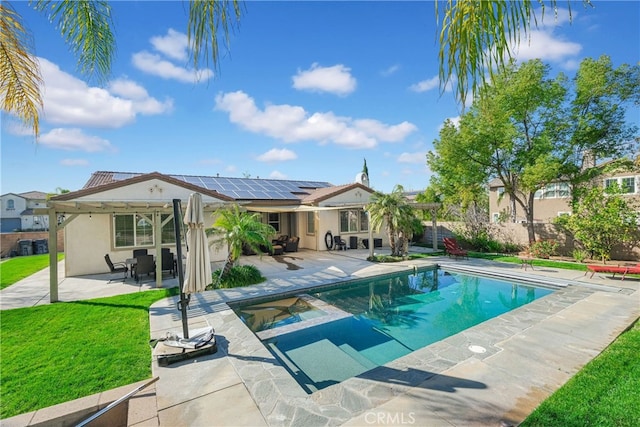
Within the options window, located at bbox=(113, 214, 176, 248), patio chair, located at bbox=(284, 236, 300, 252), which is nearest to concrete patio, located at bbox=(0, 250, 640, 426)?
window, located at bbox=(113, 214, 176, 248)

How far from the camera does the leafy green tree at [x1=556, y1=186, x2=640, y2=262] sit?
47.4 feet

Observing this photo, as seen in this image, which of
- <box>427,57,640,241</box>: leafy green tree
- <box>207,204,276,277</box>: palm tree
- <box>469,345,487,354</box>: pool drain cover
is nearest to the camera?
<box>469,345,487,354</box>: pool drain cover

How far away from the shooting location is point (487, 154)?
18.8 m

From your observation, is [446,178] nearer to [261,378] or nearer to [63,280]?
[261,378]

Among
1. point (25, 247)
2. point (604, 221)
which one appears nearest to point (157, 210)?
point (604, 221)

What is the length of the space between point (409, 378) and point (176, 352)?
4689 millimetres

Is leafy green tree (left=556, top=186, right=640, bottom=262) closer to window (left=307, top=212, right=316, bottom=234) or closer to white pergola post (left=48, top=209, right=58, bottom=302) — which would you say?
window (left=307, top=212, right=316, bottom=234)

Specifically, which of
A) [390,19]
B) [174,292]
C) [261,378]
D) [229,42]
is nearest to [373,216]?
[174,292]

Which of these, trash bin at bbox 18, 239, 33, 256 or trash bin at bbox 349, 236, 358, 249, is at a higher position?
trash bin at bbox 18, 239, 33, 256

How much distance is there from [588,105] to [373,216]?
575 inches

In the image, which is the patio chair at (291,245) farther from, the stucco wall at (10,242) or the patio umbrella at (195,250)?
the stucco wall at (10,242)

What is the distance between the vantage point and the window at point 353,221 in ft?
75.5

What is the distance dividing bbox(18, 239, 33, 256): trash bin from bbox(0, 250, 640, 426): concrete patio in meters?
24.9

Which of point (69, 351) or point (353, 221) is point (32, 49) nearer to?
point (69, 351)
